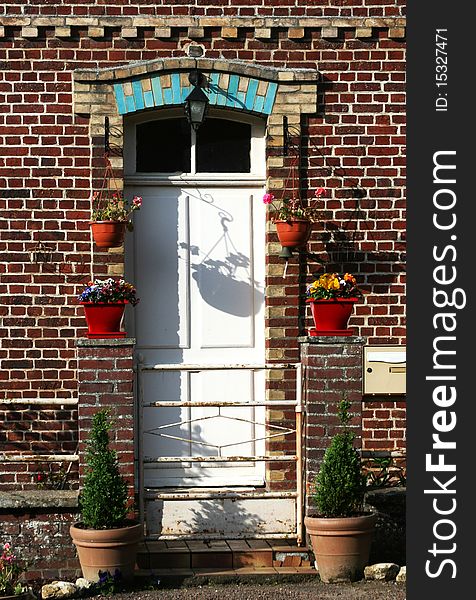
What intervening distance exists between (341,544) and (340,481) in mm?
412

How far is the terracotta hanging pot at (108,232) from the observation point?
934 cm

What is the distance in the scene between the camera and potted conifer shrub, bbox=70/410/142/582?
809 centimetres

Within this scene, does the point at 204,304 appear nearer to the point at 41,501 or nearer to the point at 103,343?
the point at 103,343

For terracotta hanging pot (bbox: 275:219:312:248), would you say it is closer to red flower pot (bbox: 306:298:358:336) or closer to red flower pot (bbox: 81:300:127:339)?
red flower pot (bbox: 306:298:358:336)

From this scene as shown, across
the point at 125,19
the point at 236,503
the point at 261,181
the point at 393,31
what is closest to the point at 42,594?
the point at 236,503

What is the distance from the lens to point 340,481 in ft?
27.3

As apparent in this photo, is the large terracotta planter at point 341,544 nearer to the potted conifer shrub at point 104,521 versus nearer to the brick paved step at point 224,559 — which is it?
the brick paved step at point 224,559

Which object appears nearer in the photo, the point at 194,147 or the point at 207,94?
the point at 207,94

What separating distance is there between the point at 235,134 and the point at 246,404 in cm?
242

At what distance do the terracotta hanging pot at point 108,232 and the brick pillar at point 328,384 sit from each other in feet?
5.78

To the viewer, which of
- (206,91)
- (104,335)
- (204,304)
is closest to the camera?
(104,335)

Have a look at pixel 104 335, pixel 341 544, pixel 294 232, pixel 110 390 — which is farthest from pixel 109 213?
pixel 341 544

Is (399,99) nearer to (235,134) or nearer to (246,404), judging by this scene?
(235,134)

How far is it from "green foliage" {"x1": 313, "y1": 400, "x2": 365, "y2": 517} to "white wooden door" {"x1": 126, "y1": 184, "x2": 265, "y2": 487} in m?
1.49
